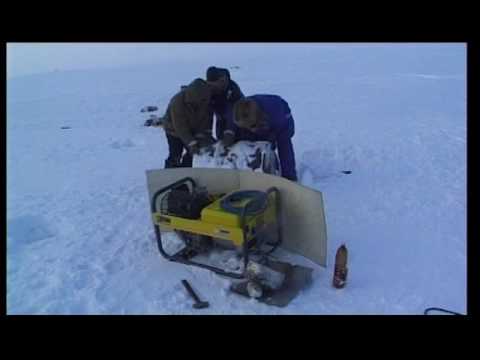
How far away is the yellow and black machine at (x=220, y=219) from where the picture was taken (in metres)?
3.16

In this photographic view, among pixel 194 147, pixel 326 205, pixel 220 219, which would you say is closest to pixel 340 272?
pixel 220 219

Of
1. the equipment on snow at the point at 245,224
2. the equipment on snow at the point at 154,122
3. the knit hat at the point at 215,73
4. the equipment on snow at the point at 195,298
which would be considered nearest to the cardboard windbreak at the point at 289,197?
the equipment on snow at the point at 245,224

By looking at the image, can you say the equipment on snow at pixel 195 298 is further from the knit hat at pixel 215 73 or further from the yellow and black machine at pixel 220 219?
the knit hat at pixel 215 73

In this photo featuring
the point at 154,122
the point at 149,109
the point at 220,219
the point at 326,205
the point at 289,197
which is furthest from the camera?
the point at 149,109

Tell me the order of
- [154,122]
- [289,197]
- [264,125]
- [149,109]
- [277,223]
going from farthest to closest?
[149,109] → [154,122] → [264,125] → [277,223] → [289,197]

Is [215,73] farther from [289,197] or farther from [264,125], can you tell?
[289,197]

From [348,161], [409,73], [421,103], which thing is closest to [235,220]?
[348,161]

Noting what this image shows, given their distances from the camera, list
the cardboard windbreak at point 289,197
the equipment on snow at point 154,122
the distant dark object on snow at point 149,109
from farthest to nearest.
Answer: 1. the distant dark object on snow at point 149,109
2. the equipment on snow at point 154,122
3. the cardboard windbreak at point 289,197

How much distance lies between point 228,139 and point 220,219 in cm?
133

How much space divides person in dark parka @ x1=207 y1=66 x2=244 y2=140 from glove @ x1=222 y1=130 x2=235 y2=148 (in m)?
0.22

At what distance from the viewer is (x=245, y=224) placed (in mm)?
3105

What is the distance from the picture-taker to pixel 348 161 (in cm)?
611

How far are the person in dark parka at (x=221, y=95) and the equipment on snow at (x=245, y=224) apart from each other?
39.5 inches

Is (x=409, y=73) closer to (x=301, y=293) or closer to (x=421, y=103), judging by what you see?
(x=421, y=103)
